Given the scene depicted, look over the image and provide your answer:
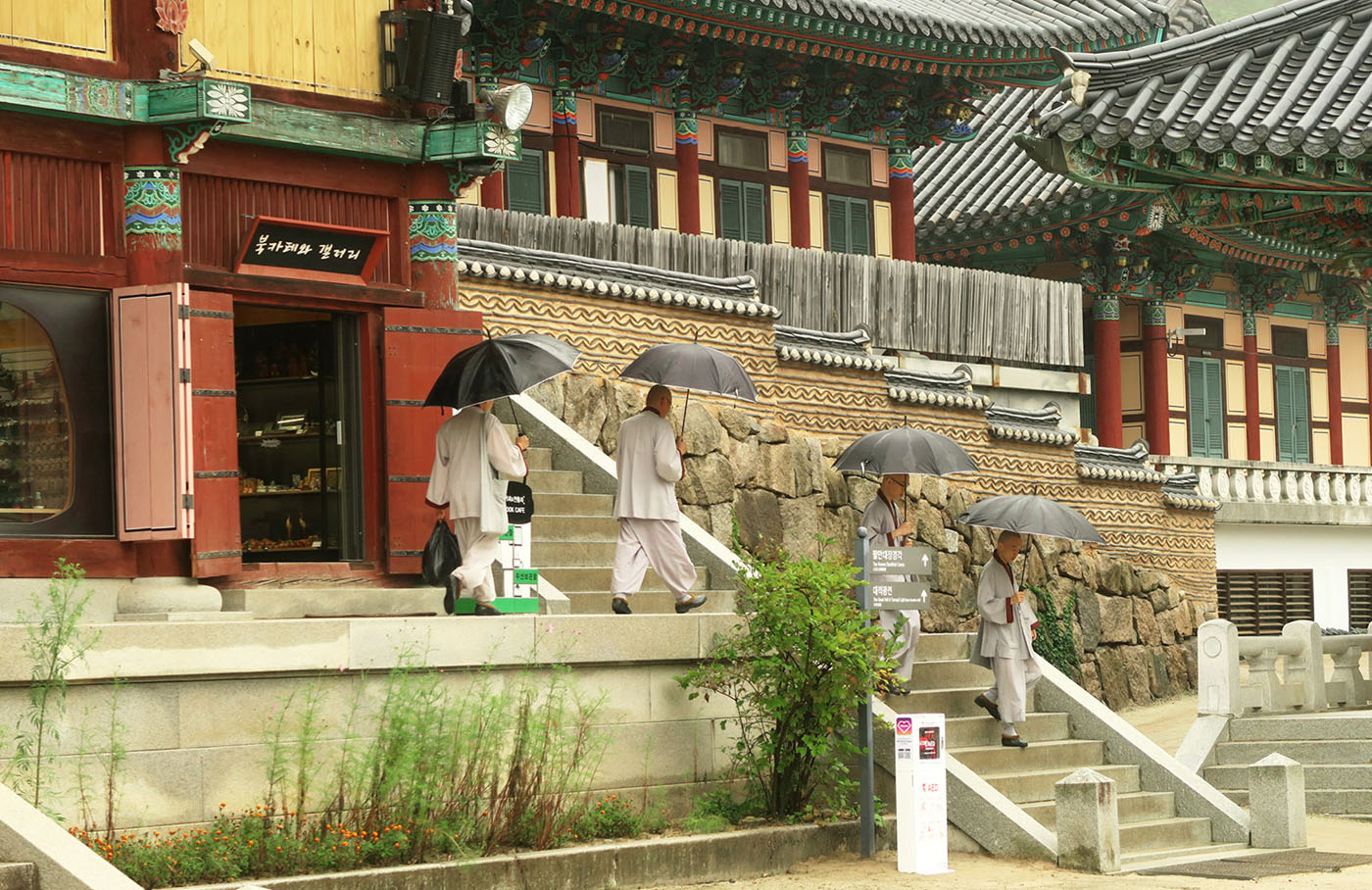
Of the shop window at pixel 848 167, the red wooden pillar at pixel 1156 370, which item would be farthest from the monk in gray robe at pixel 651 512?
the red wooden pillar at pixel 1156 370

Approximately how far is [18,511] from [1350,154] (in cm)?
855

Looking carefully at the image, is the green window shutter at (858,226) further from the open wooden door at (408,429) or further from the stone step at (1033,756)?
the open wooden door at (408,429)

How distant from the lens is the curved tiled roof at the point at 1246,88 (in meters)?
12.5

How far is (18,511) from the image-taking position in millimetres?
12859

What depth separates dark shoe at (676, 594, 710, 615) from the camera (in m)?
14.5

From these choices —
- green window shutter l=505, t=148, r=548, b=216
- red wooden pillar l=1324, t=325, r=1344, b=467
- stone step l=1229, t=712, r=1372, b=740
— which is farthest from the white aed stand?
red wooden pillar l=1324, t=325, r=1344, b=467

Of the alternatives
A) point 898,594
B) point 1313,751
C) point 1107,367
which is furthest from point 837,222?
point 898,594

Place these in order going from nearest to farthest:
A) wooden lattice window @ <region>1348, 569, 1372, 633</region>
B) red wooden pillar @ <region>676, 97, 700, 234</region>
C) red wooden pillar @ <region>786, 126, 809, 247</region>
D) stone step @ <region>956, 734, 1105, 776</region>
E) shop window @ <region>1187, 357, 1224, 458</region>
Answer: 1. stone step @ <region>956, 734, 1105, 776</region>
2. red wooden pillar @ <region>676, 97, 700, 234</region>
3. red wooden pillar @ <region>786, 126, 809, 247</region>
4. wooden lattice window @ <region>1348, 569, 1372, 633</region>
5. shop window @ <region>1187, 357, 1224, 458</region>

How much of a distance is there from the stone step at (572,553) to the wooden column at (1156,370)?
18115 millimetres

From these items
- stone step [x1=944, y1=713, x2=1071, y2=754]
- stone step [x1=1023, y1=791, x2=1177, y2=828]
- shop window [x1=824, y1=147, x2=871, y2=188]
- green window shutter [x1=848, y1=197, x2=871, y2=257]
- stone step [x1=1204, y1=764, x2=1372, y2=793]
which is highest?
shop window [x1=824, y1=147, x2=871, y2=188]

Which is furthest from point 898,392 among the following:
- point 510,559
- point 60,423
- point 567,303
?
point 60,423

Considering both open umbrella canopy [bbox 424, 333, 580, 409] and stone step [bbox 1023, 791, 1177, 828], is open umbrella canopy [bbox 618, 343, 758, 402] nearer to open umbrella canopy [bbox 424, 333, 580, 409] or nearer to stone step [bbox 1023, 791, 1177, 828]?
open umbrella canopy [bbox 424, 333, 580, 409]

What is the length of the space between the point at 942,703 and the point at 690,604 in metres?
2.43

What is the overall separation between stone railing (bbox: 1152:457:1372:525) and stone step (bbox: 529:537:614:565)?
48.8ft
